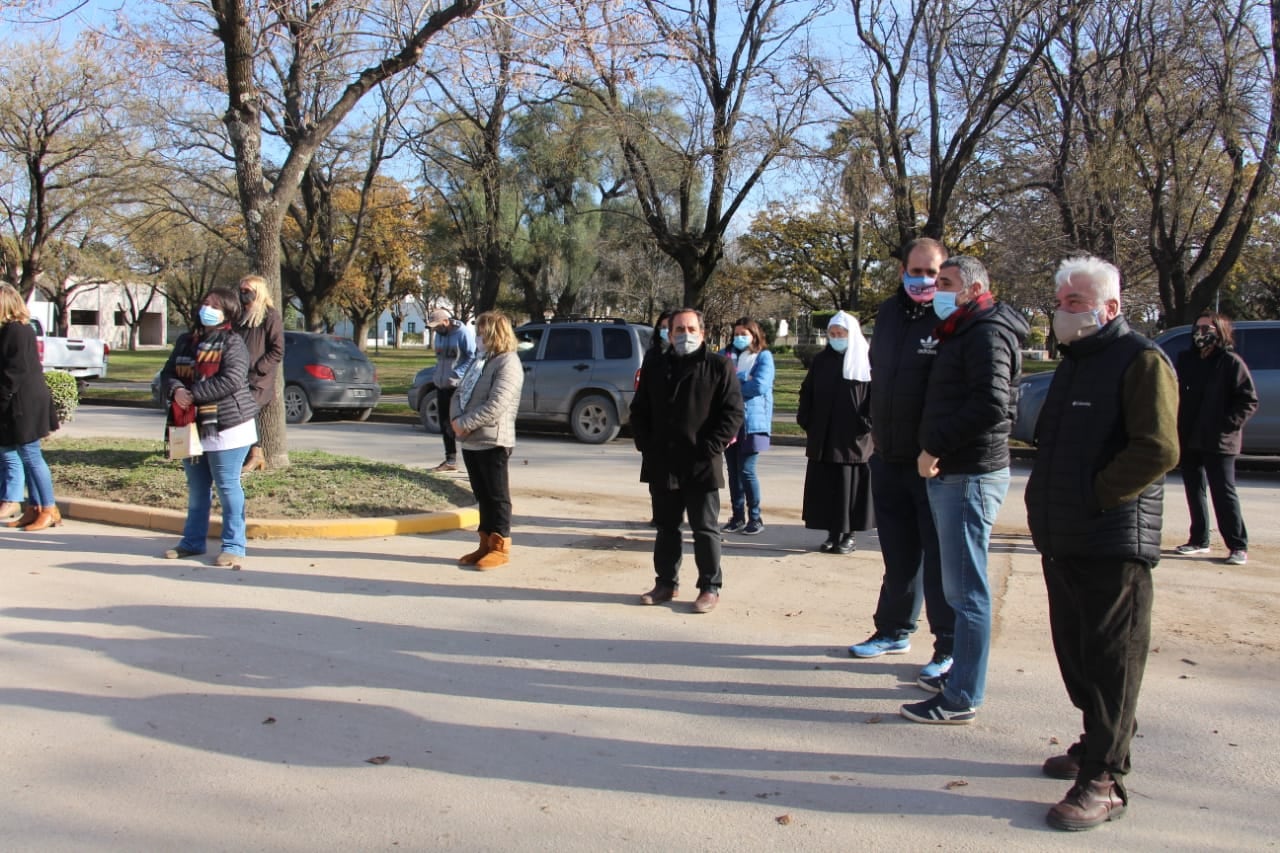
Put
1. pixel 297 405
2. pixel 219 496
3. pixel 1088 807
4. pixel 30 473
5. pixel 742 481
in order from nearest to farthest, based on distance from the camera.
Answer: pixel 1088 807
pixel 219 496
pixel 30 473
pixel 742 481
pixel 297 405

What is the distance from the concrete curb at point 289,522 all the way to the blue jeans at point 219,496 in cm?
52

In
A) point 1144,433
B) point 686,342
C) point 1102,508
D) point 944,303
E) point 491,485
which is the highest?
point 944,303

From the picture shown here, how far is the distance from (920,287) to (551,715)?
2506 mm

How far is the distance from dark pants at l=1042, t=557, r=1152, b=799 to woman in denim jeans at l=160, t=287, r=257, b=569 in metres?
5.23

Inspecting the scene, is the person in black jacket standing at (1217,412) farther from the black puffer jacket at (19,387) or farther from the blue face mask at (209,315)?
the black puffer jacket at (19,387)

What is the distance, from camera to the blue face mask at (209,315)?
6.58 m

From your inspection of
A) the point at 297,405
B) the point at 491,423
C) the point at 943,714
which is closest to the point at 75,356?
the point at 297,405

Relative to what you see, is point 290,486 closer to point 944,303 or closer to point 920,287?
point 920,287

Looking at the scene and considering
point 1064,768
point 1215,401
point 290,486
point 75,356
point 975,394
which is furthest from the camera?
point 75,356

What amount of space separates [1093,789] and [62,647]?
4.78 meters

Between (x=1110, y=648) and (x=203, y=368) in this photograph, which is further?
(x=203, y=368)

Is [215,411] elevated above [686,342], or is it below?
below

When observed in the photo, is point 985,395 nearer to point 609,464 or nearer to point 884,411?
point 884,411

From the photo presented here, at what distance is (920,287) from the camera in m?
4.44
